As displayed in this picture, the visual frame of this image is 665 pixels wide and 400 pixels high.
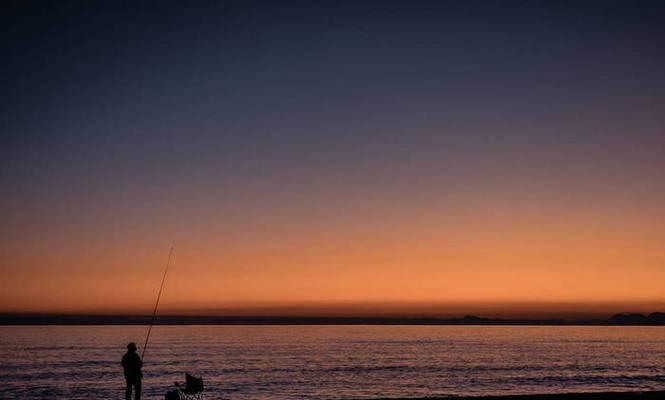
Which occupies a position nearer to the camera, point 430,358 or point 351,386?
point 351,386

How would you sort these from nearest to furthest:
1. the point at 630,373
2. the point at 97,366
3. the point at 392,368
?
the point at 630,373 < the point at 392,368 < the point at 97,366

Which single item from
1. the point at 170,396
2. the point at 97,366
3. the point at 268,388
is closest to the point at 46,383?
the point at 97,366

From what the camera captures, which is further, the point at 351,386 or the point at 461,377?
the point at 461,377

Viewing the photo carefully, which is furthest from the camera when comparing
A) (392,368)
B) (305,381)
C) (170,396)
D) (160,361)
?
(160,361)

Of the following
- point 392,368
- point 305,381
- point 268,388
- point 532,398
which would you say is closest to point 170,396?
point 532,398

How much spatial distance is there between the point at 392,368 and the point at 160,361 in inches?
1000

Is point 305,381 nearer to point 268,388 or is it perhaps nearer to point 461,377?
point 268,388

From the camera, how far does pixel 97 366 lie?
60.0 meters

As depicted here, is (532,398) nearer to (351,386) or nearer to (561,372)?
(351,386)

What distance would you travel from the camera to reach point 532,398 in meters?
17.9

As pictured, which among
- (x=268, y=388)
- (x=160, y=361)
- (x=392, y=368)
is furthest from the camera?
(x=160, y=361)

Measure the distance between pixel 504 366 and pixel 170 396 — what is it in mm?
47395

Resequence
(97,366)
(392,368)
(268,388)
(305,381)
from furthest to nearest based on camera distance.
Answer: (97,366) → (392,368) → (305,381) → (268,388)

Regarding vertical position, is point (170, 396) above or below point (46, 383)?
above
